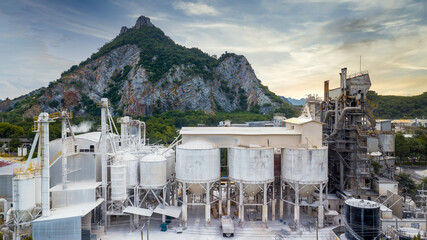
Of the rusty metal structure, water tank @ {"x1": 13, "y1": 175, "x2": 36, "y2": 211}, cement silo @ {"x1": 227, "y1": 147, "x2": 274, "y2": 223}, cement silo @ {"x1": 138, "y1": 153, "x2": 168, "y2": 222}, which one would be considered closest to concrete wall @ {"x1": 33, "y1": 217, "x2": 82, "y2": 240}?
water tank @ {"x1": 13, "y1": 175, "x2": 36, "y2": 211}

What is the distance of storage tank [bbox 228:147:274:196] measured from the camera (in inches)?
1157

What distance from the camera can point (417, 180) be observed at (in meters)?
45.0

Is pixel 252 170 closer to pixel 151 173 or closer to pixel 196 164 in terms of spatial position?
pixel 196 164

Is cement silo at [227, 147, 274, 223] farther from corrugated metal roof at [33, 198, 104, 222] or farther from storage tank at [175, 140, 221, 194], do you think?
corrugated metal roof at [33, 198, 104, 222]

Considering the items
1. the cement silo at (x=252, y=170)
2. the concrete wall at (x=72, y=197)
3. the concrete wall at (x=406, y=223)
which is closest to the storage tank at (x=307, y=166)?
the cement silo at (x=252, y=170)

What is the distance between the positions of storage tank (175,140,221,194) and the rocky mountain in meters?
74.2

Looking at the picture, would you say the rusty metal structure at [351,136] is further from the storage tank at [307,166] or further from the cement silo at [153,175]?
the cement silo at [153,175]

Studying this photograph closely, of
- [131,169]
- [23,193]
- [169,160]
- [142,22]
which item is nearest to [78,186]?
[23,193]

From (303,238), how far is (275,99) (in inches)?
3669

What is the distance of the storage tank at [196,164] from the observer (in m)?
29.5

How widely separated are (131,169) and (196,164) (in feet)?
24.6

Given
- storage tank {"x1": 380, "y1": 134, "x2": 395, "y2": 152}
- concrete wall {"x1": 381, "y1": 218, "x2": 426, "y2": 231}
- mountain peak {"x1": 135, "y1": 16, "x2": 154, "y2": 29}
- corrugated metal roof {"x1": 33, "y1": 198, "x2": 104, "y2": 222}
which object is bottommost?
concrete wall {"x1": 381, "y1": 218, "x2": 426, "y2": 231}

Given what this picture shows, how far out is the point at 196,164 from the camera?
29.5m

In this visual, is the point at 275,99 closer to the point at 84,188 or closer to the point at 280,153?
the point at 280,153
